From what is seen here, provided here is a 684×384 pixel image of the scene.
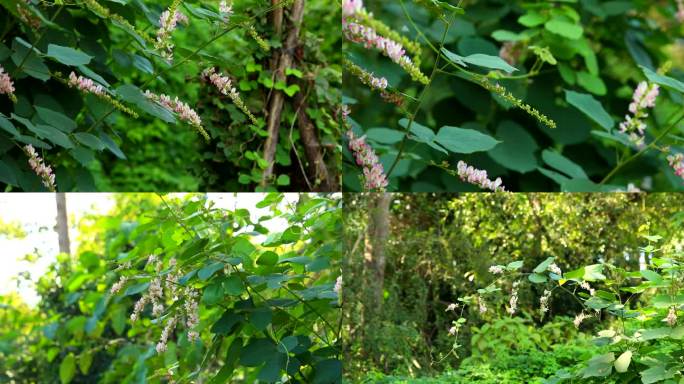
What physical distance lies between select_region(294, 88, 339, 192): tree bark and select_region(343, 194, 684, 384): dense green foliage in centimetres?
6

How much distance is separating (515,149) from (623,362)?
Result: 0.60m

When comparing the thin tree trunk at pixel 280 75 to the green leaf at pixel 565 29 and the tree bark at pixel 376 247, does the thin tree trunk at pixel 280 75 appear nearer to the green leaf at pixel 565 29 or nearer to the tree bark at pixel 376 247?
the tree bark at pixel 376 247

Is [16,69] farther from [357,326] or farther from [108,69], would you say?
[357,326]

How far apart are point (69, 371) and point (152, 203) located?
0.75 meters

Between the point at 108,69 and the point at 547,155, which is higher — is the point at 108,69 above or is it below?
above

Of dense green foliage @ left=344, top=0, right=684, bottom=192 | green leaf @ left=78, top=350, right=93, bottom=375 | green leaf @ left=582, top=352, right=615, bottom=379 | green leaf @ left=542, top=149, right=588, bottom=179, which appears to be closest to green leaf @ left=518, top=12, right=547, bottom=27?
dense green foliage @ left=344, top=0, right=684, bottom=192

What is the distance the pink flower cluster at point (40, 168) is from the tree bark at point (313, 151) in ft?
1.84

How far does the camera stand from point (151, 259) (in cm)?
182

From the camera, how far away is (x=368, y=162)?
1826mm

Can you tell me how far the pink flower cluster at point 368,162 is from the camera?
1812 mm

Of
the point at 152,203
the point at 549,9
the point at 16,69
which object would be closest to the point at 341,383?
the point at 152,203

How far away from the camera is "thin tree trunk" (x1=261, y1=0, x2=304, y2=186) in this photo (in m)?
1.80

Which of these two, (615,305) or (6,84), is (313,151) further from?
(615,305)

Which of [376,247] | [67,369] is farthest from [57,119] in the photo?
[67,369]
